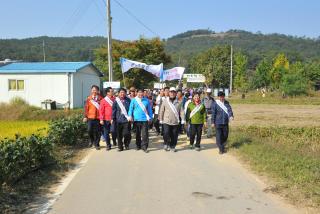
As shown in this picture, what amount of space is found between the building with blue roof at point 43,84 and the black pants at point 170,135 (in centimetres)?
1927

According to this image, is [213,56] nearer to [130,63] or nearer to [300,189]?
[130,63]

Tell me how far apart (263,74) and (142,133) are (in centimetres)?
6558

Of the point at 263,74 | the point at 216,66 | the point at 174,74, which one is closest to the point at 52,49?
the point at 216,66

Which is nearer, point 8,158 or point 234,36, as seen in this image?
point 8,158

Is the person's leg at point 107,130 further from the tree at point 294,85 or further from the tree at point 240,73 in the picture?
the tree at point 240,73

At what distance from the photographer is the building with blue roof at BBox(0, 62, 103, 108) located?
31.6m

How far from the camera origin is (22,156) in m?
8.31

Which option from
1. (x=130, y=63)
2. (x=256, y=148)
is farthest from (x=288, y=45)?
(x=256, y=148)

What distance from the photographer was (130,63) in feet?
78.4

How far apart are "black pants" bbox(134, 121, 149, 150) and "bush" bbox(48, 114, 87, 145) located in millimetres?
2001

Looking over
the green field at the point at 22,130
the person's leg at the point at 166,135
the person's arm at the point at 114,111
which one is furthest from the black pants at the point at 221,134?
the green field at the point at 22,130

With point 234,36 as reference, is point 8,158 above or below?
below

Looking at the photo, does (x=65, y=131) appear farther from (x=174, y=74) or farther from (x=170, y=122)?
(x=174, y=74)

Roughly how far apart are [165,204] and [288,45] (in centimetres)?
16847
